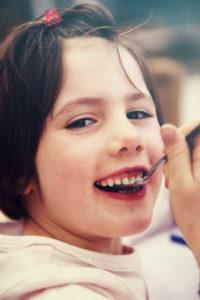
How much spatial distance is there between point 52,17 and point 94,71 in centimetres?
9

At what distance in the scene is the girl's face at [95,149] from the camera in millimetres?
455

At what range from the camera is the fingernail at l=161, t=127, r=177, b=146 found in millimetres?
418

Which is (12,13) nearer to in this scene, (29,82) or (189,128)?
(29,82)

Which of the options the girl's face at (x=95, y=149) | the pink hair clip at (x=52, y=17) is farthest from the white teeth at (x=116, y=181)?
the pink hair clip at (x=52, y=17)

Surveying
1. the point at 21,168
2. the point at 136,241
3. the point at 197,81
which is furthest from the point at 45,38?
the point at 136,241

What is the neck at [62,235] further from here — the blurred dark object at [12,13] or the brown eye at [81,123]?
the blurred dark object at [12,13]

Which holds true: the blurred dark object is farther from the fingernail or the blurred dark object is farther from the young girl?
the fingernail

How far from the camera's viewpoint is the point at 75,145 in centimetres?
46

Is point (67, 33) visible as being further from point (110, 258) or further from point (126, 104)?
point (110, 258)

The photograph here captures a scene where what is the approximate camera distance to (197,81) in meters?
0.63

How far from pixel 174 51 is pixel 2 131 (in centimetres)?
28

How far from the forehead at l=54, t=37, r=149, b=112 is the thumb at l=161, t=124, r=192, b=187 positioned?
0.26 ft

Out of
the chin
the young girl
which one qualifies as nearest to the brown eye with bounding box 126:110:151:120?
the young girl

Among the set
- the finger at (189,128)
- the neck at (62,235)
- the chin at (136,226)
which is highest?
the finger at (189,128)
